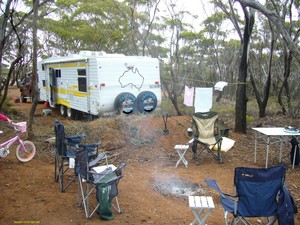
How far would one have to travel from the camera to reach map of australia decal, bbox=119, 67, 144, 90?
8672mm

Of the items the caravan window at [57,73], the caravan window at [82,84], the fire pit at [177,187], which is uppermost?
the caravan window at [57,73]

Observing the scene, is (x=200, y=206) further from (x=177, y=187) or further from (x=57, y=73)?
(x=57, y=73)

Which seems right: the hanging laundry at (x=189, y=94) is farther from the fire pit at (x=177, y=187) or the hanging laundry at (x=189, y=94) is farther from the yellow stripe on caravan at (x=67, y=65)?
the fire pit at (x=177, y=187)

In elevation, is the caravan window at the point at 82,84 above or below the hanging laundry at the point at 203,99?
above

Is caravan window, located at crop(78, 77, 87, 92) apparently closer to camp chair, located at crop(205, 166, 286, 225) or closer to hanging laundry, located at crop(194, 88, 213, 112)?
hanging laundry, located at crop(194, 88, 213, 112)

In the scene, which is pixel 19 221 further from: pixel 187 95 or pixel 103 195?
pixel 187 95

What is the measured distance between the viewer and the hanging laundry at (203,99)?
802 centimetres

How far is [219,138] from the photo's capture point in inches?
224

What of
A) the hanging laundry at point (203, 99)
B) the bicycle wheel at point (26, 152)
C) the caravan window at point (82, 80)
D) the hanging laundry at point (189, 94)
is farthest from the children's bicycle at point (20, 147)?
the hanging laundry at point (189, 94)

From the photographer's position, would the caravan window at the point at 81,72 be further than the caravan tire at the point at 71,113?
No

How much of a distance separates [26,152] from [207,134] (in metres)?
3.42

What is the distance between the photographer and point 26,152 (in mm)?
5445

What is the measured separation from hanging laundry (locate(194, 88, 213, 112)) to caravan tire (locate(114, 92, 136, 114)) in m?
1.82

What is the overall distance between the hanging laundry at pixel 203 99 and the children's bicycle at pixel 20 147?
4.41m
